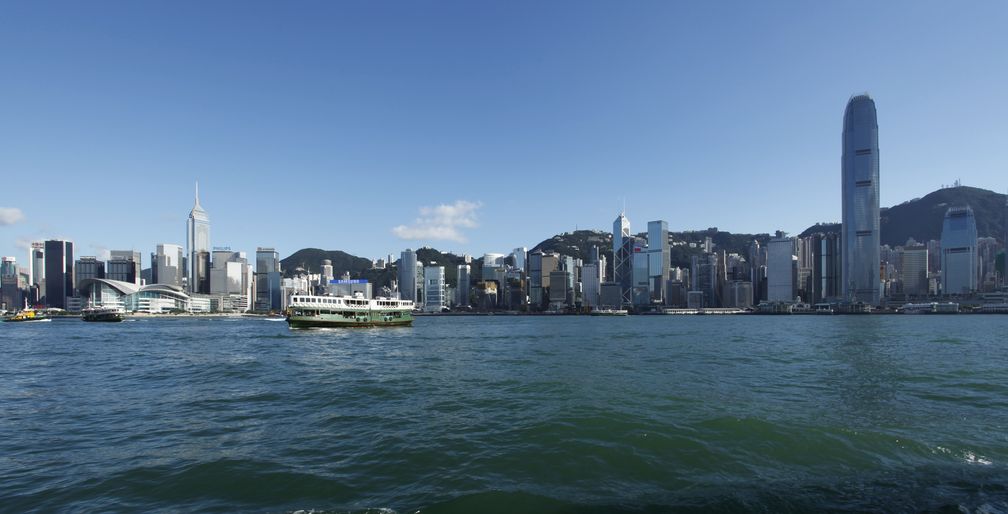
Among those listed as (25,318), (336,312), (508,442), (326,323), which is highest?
(508,442)

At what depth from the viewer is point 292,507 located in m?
11.1

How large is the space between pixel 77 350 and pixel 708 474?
65.1m

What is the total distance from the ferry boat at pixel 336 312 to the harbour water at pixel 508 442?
56.7 meters

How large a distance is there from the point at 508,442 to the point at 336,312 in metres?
83.0

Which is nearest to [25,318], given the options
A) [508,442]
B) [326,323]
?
[326,323]

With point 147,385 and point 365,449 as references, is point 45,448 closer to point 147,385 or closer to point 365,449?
point 365,449

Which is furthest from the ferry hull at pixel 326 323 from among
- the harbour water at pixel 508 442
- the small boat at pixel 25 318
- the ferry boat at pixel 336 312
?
the small boat at pixel 25 318

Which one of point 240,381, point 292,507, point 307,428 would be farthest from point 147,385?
point 292,507

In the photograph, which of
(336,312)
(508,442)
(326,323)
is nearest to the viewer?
(508,442)

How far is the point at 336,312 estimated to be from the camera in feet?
303

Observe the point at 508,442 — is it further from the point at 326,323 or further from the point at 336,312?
the point at 336,312

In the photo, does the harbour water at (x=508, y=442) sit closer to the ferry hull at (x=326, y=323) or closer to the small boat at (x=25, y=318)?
the ferry hull at (x=326, y=323)

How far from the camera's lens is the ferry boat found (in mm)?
88688

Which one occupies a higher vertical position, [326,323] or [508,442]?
[508,442]
